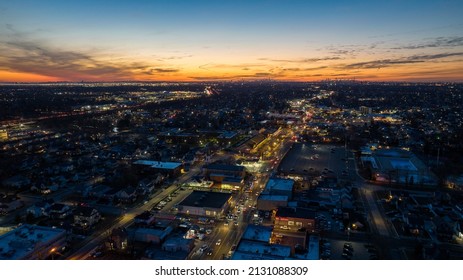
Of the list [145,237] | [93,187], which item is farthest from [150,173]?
[145,237]

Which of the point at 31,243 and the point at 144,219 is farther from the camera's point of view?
the point at 144,219

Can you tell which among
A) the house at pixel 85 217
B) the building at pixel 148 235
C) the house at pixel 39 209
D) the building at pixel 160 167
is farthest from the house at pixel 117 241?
the building at pixel 160 167

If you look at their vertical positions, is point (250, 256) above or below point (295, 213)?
above

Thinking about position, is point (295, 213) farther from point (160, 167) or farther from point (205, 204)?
point (160, 167)

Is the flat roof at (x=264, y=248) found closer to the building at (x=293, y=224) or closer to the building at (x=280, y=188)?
the building at (x=293, y=224)

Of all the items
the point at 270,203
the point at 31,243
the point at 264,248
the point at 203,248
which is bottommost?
the point at 203,248

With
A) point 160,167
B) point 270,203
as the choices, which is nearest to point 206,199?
point 270,203

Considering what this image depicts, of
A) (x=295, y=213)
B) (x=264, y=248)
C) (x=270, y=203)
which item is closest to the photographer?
(x=264, y=248)
